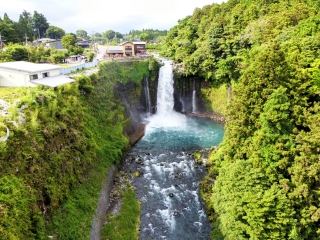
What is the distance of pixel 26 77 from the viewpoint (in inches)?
1072

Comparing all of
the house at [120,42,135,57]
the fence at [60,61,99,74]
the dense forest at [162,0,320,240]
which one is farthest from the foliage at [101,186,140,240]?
the house at [120,42,135,57]

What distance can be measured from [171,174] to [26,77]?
21.3 meters

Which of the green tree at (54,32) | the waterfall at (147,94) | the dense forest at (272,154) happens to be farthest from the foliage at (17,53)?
the green tree at (54,32)

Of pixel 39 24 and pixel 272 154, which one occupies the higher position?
pixel 39 24

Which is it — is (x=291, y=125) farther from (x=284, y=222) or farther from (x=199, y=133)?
(x=199, y=133)

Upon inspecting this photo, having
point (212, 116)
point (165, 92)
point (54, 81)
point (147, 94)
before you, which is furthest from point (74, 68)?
point (212, 116)

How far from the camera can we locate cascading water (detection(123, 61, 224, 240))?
20031mm

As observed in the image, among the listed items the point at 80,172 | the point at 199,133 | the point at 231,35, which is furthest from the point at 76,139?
the point at 231,35

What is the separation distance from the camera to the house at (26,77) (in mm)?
27109

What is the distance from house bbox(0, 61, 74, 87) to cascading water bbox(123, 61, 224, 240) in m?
13.8

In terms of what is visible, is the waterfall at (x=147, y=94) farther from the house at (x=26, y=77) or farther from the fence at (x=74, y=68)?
the house at (x=26, y=77)

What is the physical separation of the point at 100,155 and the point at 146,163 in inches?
255

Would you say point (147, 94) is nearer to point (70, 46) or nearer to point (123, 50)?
point (123, 50)

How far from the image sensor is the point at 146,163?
29.4m
